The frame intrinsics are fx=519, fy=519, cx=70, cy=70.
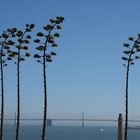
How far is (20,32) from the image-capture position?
2925 centimetres

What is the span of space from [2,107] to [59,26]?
5.95m

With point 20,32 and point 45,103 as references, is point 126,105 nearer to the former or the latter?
point 45,103

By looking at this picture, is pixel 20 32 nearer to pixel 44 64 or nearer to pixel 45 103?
pixel 44 64

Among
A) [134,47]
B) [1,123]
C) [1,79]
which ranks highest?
[134,47]

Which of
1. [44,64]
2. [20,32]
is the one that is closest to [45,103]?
[44,64]

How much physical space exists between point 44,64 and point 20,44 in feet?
6.13

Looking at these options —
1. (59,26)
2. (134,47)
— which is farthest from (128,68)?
(59,26)

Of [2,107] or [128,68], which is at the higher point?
[128,68]

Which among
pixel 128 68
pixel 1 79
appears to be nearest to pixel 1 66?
pixel 1 79

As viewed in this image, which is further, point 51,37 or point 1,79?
point 1,79

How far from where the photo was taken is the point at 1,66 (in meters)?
30.6

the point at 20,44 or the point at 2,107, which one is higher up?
the point at 20,44

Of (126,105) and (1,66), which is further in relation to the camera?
(1,66)

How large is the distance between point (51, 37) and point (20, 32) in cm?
194
